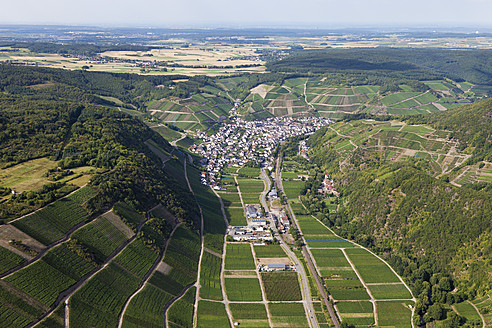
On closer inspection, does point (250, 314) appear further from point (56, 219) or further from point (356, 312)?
point (56, 219)

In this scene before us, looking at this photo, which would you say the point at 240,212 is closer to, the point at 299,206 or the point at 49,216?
the point at 299,206

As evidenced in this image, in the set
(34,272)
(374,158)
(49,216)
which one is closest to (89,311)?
(34,272)

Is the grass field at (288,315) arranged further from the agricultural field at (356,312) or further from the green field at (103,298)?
the green field at (103,298)

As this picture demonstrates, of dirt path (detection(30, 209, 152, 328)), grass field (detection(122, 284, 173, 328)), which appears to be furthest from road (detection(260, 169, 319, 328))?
dirt path (detection(30, 209, 152, 328))

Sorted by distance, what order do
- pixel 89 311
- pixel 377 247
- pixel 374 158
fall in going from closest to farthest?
pixel 89 311 → pixel 377 247 → pixel 374 158

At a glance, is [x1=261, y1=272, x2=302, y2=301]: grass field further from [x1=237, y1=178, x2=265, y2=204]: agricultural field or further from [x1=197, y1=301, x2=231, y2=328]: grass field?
[x1=237, y1=178, x2=265, y2=204]: agricultural field

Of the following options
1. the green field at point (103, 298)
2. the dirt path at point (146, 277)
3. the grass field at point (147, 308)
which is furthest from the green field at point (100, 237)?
the grass field at point (147, 308)

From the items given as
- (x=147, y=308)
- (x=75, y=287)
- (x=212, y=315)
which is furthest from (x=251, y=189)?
(x=75, y=287)
